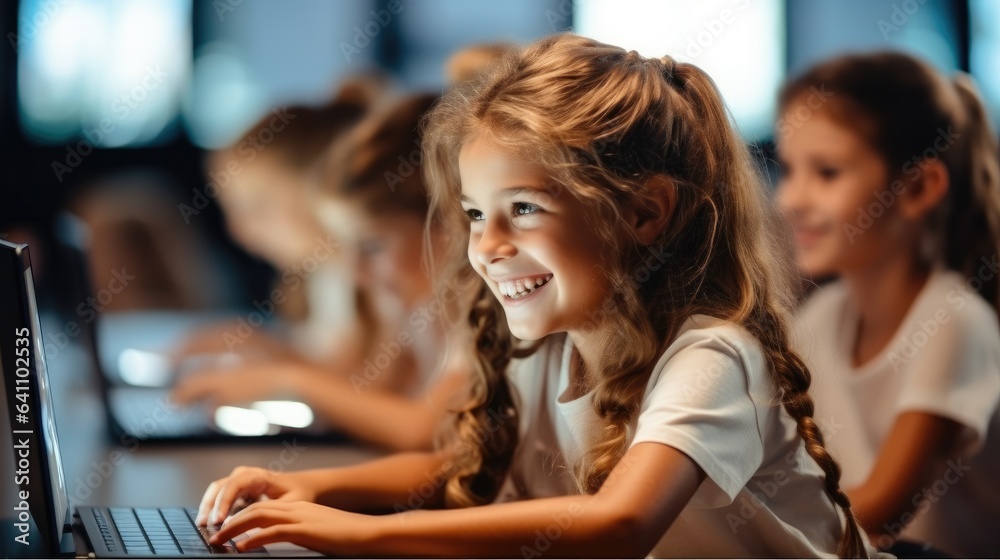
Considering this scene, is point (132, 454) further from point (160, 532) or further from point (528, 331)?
point (528, 331)

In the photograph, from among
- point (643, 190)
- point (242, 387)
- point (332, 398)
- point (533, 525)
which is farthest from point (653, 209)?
point (242, 387)

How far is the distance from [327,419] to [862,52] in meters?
1.36

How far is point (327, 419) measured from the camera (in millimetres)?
2275

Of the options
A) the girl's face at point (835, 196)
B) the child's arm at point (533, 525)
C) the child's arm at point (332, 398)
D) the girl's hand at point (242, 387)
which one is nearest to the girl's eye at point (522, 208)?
the child's arm at point (533, 525)

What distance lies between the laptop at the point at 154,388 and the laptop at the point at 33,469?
4.36 feet

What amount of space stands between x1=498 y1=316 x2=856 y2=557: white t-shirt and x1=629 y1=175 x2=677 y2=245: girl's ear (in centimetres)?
10

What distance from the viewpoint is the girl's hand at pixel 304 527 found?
854mm

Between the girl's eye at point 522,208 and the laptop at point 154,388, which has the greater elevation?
the girl's eye at point 522,208

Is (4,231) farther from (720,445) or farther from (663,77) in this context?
(720,445)

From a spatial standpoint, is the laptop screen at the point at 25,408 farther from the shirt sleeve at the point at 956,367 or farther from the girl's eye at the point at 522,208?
the shirt sleeve at the point at 956,367

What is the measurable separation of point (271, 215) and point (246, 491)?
1.48 m

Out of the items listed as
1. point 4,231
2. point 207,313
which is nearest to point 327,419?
point 207,313

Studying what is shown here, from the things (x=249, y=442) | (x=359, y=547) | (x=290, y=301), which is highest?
(x=359, y=547)

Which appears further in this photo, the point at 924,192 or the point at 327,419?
the point at 327,419
